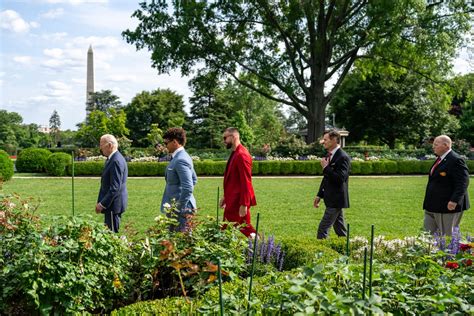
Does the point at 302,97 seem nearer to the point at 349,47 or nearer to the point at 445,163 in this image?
the point at 349,47

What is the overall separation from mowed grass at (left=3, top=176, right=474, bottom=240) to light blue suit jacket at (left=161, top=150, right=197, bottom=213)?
138cm

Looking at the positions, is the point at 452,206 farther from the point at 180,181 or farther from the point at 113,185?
the point at 113,185

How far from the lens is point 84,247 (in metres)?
2.95

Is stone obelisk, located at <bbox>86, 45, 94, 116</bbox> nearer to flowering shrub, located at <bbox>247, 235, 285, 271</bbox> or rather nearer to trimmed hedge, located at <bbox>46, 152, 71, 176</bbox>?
trimmed hedge, located at <bbox>46, 152, 71, 176</bbox>

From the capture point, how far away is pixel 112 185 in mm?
5270

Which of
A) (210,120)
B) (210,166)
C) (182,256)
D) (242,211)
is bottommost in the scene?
(182,256)

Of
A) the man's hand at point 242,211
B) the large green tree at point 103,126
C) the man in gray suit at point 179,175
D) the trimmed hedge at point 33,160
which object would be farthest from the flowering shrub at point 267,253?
the large green tree at point 103,126

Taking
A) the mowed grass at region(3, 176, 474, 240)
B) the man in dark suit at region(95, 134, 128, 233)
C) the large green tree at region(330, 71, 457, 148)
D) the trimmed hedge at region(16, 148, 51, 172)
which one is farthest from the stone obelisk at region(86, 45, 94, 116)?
the man in dark suit at region(95, 134, 128, 233)

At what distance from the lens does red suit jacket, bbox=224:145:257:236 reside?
5.15m

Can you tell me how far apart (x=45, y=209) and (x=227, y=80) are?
18.8 m

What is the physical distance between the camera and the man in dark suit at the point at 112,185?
523cm

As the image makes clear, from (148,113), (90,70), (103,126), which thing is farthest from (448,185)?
(90,70)

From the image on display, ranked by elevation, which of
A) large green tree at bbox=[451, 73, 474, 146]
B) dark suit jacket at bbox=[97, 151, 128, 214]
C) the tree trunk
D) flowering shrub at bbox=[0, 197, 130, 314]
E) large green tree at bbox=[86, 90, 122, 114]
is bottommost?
flowering shrub at bbox=[0, 197, 130, 314]

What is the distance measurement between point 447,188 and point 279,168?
15.3m
